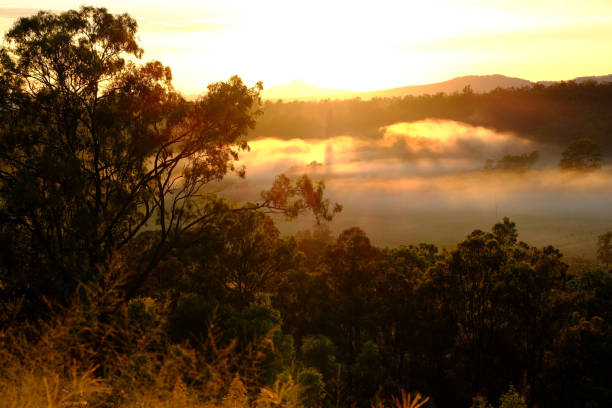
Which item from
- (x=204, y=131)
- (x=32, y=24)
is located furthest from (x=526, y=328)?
(x=32, y=24)

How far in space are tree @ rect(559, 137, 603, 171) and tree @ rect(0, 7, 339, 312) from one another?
176946 mm

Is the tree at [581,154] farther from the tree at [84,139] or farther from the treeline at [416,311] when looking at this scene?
the tree at [84,139]

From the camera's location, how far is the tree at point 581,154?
165m

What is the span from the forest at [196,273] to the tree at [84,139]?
84 millimetres

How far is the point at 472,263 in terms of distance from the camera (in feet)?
96.5

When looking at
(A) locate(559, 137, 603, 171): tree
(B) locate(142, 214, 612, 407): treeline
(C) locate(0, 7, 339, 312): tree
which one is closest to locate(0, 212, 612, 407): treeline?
(B) locate(142, 214, 612, 407): treeline

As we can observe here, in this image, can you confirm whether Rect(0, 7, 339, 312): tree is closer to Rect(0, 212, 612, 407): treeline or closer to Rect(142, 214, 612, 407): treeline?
Rect(0, 212, 612, 407): treeline

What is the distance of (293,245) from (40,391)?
103 ft

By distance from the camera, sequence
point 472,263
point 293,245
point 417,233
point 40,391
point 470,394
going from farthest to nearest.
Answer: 1. point 417,233
2. point 293,245
3. point 470,394
4. point 472,263
5. point 40,391

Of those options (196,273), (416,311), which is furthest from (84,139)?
(416,311)

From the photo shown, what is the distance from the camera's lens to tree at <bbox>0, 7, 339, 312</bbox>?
61.0 feet

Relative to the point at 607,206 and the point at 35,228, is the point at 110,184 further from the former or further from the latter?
the point at 607,206

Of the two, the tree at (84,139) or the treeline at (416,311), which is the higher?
the tree at (84,139)

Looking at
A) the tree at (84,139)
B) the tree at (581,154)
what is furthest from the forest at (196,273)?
the tree at (581,154)
